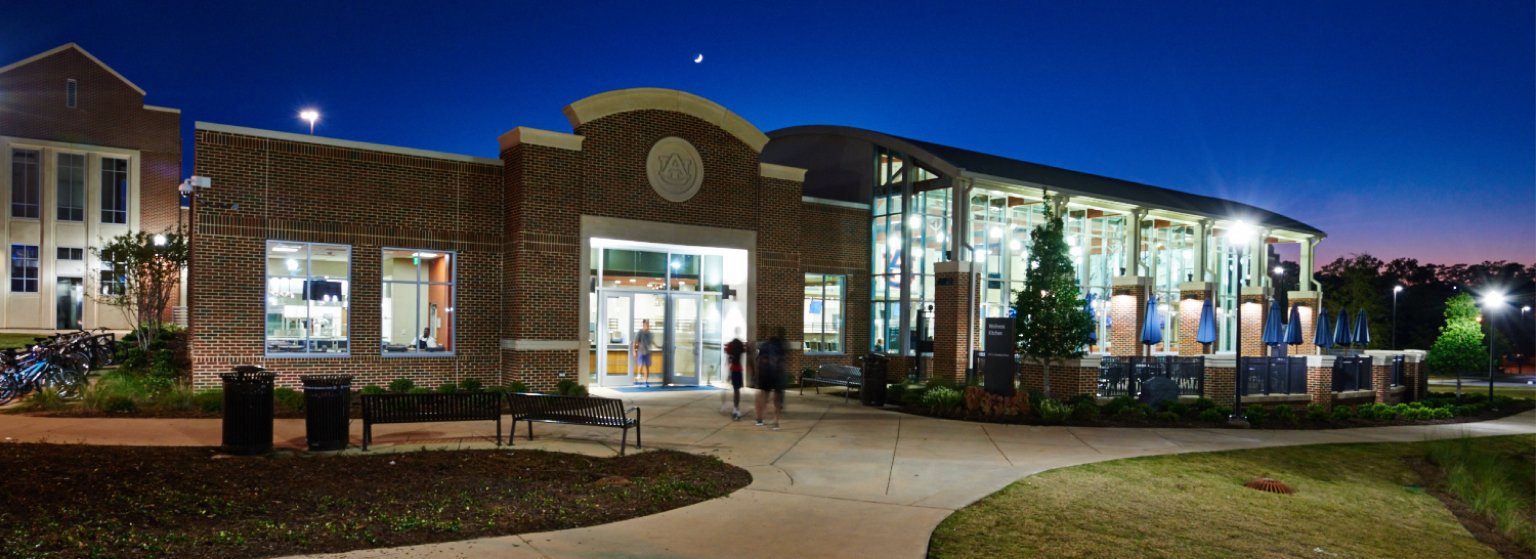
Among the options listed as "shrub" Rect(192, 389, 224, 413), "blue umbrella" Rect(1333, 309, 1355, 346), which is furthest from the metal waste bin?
"blue umbrella" Rect(1333, 309, 1355, 346)

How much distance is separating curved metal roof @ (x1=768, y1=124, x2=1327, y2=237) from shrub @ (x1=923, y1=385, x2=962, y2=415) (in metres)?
8.26

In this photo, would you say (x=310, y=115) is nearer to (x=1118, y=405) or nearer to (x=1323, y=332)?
(x=1118, y=405)

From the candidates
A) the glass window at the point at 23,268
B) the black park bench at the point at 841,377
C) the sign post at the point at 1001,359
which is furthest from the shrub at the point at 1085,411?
the glass window at the point at 23,268

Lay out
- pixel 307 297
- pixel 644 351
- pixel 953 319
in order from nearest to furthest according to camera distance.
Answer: pixel 307 297 < pixel 644 351 < pixel 953 319

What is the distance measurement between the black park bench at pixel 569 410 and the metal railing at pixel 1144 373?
37.8ft

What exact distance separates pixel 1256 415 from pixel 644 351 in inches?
524

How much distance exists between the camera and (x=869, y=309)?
26.7 meters

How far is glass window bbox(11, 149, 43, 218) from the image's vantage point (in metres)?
40.2

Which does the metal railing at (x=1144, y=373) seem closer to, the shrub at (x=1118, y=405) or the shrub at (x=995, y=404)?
the shrub at (x=1118, y=405)

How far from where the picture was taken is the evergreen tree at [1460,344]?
4038 centimetres

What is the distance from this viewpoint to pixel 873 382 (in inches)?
762

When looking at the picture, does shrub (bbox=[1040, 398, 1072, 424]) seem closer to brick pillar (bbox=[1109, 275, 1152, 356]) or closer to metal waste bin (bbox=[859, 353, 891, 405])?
metal waste bin (bbox=[859, 353, 891, 405])

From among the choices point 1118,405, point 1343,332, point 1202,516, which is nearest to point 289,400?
point 1202,516

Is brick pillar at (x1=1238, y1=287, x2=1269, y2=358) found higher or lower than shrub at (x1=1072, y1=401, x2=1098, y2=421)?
higher
